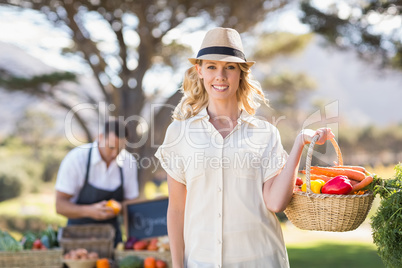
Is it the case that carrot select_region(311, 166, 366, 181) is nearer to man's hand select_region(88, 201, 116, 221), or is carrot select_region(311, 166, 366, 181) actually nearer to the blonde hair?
the blonde hair

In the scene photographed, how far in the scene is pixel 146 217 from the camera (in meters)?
3.53

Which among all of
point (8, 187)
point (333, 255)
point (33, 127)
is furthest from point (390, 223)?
point (33, 127)

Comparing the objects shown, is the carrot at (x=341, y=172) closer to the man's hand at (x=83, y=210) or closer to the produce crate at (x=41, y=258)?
the man's hand at (x=83, y=210)

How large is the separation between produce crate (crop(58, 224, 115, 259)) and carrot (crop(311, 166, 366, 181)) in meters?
1.77

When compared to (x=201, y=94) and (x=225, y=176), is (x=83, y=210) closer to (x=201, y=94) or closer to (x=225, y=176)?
(x=201, y=94)

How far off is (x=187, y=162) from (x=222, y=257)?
38cm

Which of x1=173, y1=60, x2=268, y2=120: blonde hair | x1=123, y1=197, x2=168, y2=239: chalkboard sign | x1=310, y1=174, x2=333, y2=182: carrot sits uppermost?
x1=173, y1=60, x2=268, y2=120: blonde hair

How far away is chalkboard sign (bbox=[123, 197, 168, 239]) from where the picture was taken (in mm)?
3520

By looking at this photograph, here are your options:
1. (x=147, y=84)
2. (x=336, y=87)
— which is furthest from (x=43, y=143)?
(x=336, y=87)

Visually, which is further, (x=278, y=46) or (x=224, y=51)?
(x=278, y=46)

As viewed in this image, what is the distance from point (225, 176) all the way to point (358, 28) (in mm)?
6683

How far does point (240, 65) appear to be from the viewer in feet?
6.53

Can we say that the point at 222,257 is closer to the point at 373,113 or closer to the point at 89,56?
the point at 89,56

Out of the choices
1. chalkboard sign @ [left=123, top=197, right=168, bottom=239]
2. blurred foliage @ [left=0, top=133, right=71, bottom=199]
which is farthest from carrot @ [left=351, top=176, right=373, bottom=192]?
blurred foliage @ [left=0, top=133, right=71, bottom=199]
